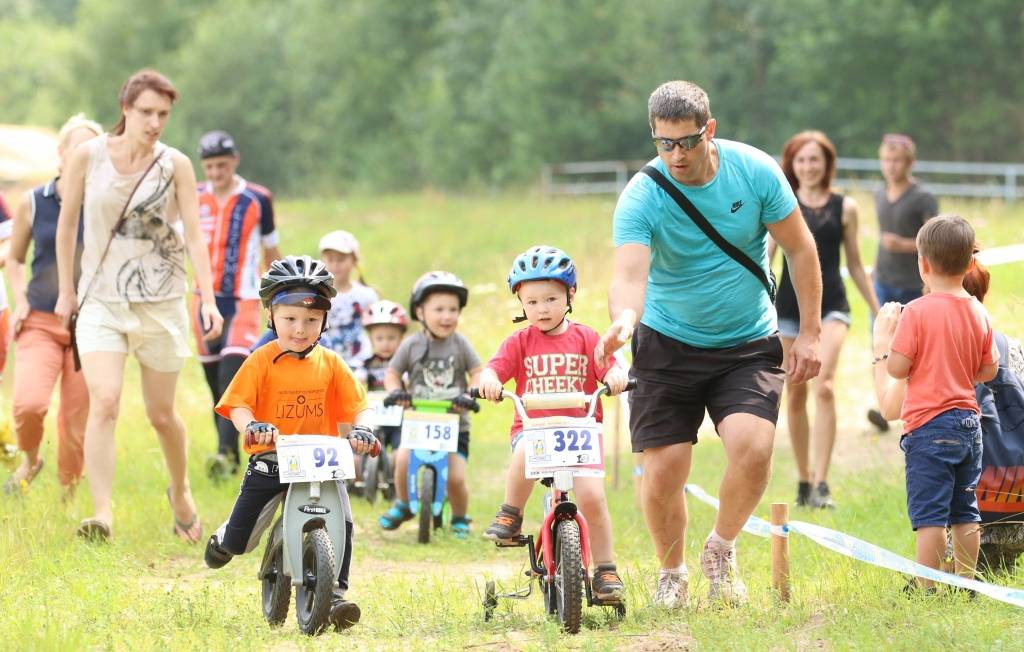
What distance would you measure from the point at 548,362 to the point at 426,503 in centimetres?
328

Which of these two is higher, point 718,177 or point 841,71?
point 841,71

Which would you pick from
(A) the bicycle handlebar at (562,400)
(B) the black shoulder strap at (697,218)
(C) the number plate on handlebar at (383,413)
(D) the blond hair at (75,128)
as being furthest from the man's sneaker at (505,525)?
(C) the number plate on handlebar at (383,413)

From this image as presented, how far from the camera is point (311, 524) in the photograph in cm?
661

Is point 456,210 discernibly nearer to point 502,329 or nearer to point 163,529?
point 502,329

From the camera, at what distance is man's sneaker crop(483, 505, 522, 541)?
6844 millimetres

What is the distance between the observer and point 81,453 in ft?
33.4

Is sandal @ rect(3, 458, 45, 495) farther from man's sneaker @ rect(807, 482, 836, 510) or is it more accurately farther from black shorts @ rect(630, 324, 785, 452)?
man's sneaker @ rect(807, 482, 836, 510)

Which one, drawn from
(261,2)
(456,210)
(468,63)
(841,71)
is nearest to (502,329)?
(456,210)

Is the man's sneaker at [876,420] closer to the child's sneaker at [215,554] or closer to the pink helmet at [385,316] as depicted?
the pink helmet at [385,316]

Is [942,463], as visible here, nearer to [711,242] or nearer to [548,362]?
[711,242]

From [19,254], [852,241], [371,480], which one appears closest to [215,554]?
[19,254]

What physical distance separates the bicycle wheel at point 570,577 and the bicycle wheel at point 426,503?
A: 364 centimetres

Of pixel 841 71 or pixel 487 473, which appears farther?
pixel 841 71

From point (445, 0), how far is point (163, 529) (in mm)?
65329
